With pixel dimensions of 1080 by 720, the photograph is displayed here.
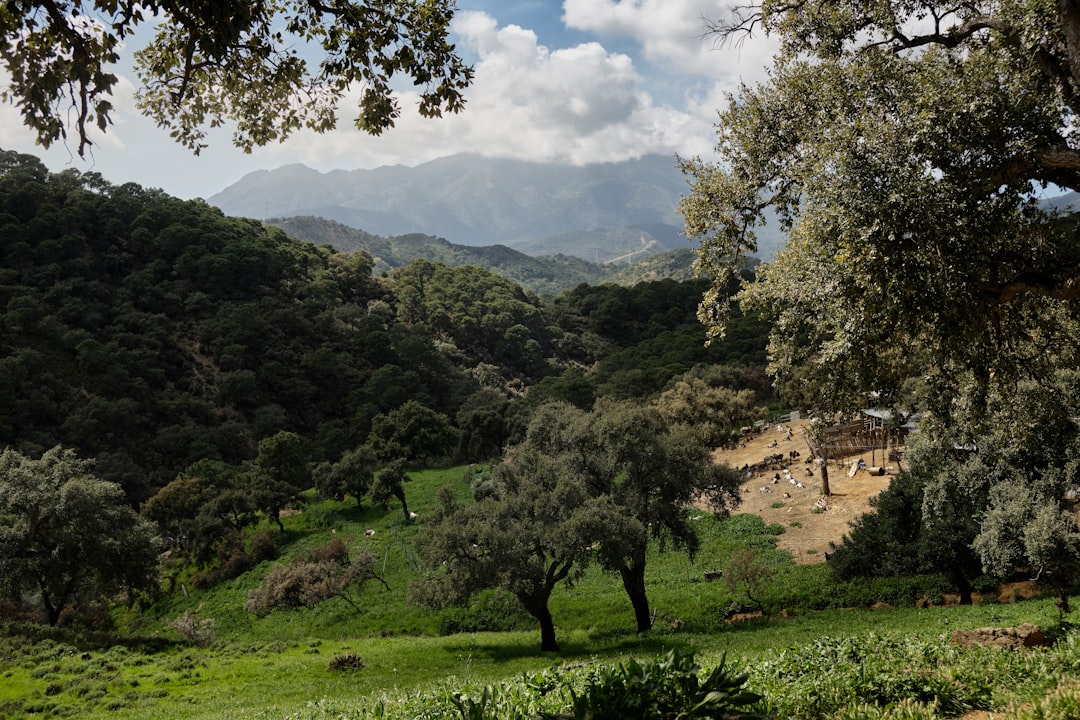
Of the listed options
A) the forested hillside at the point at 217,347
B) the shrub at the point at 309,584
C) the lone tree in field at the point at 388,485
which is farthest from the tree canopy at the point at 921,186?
the forested hillside at the point at 217,347

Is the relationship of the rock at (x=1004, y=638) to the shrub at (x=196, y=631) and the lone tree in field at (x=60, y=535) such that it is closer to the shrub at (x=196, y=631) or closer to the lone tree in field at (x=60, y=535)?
the shrub at (x=196, y=631)

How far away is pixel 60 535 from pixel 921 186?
3169 cm

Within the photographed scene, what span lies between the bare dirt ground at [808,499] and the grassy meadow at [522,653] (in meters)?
1.64

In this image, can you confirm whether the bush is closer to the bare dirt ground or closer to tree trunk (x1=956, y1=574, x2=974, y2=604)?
tree trunk (x1=956, y1=574, x2=974, y2=604)

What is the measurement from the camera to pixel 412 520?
41.6 meters

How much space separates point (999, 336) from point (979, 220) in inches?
91.9

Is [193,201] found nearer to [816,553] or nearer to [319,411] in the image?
[319,411]

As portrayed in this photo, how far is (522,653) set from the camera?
20.4 meters

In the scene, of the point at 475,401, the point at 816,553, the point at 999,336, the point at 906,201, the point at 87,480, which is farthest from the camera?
the point at 475,401

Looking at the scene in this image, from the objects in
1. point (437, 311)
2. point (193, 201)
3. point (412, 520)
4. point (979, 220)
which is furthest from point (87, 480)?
point (193, 201)

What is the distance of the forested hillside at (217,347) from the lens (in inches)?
2406

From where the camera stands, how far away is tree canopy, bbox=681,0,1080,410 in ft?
24.0

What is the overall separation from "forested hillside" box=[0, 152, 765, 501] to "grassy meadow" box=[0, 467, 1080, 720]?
3028cm

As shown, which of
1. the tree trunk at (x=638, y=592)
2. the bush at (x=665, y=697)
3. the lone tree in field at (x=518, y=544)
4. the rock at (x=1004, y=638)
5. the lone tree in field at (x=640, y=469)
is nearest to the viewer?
the bush at (x=665, y=697)
